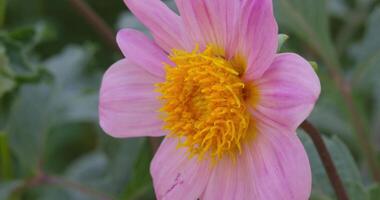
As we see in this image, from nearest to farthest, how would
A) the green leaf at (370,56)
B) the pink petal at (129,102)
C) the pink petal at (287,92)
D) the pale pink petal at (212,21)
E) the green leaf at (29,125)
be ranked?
the pink petal at (287,92)
the pale pink petal at (212,21)
the pink petal at (129,102)
the green leaf at (370,56)
the green leaf at (29,125)

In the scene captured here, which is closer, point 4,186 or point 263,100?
point 263,100

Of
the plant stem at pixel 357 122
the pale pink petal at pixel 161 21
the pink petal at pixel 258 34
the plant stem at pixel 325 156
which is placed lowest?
the plant stem at pixel 357 122

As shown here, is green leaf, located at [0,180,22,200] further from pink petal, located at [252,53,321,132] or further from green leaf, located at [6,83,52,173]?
pink petal, located at [252,53,321,132]

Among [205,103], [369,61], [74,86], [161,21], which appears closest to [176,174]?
[205,103]

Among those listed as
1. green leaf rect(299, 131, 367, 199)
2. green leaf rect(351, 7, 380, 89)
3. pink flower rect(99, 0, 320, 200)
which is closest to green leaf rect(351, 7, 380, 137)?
green leaf rect(351, 7, 380, 89)

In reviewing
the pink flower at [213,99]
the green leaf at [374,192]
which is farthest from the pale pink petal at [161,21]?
the green leaf at [374,192]

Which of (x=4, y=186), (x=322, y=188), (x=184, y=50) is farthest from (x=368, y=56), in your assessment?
(x=4, y=186)

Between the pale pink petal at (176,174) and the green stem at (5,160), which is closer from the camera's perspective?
the pale pink petal at (176,174)

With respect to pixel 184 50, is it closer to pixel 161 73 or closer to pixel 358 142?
pixel 161 73

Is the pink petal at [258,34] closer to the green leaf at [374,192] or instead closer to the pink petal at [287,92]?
the pink petal at [287,92]

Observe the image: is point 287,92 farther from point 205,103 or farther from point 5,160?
point 5,160
